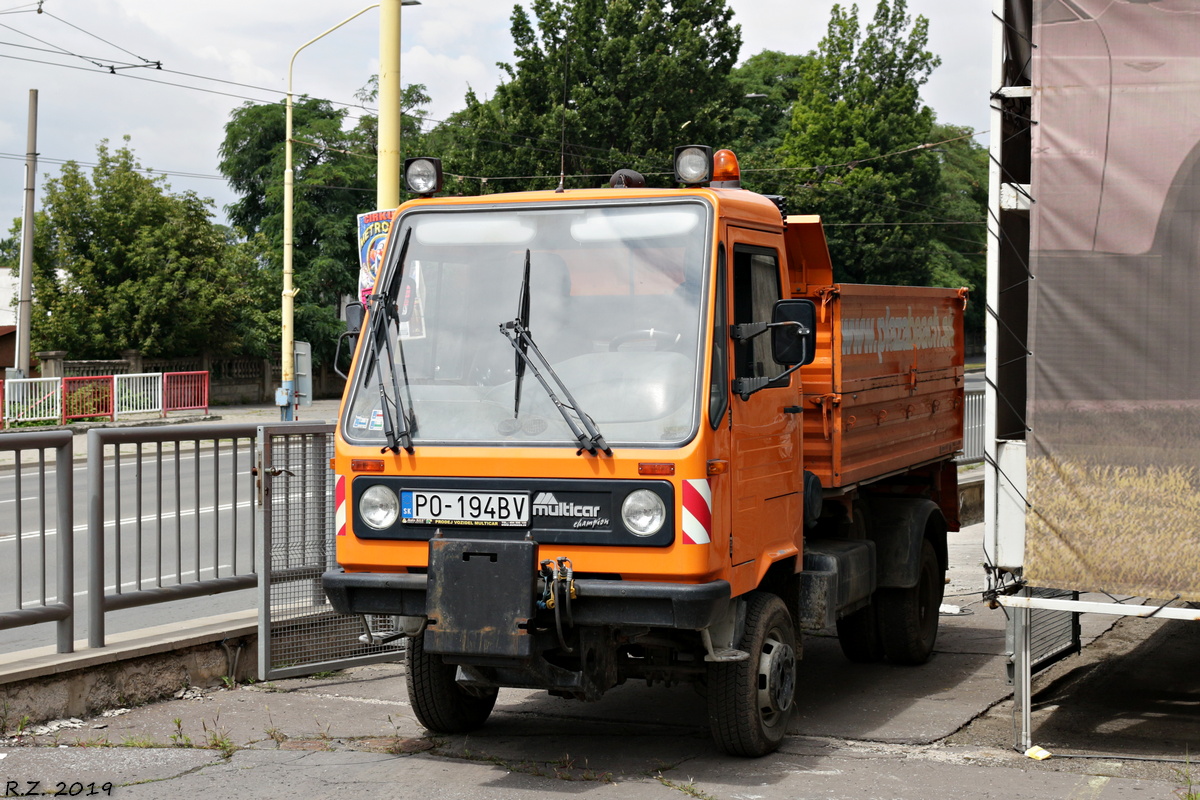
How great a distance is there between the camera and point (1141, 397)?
20.2ft

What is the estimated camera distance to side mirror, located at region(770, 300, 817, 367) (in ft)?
19.9

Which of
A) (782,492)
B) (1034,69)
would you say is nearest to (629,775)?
(782,492)

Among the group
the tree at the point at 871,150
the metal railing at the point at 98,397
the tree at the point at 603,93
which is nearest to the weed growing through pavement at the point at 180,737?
the metal railing at the point at 98,397

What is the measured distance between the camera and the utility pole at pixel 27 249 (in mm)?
30797

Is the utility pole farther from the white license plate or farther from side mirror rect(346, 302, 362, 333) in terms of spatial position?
the white license plate

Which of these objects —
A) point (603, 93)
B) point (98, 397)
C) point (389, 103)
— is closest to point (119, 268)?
point (98, 397)

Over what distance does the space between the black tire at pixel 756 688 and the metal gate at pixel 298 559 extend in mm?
2447

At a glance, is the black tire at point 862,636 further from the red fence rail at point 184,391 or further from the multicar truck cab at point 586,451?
the red fence rail at point 184,391

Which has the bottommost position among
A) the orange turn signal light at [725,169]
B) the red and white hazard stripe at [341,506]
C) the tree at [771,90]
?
the red and white hazard stripe at [341,506]

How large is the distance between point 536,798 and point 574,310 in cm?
212

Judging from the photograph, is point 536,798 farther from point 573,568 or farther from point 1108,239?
point 1108,239

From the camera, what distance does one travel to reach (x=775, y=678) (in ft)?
20.6

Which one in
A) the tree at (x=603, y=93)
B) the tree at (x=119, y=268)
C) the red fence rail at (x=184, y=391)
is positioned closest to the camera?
the red fence rail at (x=184, y=391)

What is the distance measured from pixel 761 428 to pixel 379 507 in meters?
1.80
